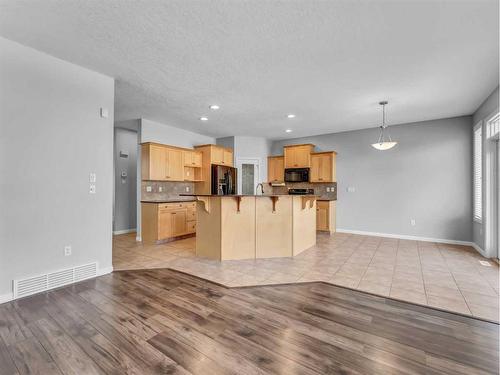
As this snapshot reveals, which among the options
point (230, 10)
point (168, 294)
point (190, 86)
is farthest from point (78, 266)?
point (230, 10)

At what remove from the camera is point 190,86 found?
3.64m

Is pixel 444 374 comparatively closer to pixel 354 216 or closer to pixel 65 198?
pixel 65 198

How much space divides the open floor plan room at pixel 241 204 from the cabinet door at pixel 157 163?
3 centimetres

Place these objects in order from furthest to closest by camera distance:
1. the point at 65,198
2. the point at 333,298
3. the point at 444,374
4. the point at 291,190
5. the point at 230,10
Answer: the point at 291,190 < the point at 65,198 < the point at 333,298 < the point at 230,10 < the point at 444,374

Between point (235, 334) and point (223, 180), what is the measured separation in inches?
197

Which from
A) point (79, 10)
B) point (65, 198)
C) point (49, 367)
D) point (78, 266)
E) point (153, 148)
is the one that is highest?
point (79, 10)

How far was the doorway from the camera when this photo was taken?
7.18 metres

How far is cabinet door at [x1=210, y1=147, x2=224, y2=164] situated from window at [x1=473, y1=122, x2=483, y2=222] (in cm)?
566

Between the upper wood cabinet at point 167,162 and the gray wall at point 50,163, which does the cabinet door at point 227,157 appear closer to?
the upper wood cabinet at point 167,162

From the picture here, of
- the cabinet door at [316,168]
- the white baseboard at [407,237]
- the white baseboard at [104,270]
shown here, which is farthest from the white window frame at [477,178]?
the white baseboard at [104,270]

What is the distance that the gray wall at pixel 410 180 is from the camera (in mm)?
5086

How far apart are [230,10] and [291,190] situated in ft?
18.2

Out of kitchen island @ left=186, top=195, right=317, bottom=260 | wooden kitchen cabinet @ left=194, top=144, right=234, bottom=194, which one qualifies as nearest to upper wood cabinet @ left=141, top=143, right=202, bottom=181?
wooden kitchen cabinet @ left=194, top=144, right=234, bottom=194

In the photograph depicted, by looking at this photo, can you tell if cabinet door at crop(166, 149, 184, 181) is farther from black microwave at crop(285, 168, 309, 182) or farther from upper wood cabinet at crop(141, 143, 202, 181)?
black microwave at crop(285, 168, 309, 182)
